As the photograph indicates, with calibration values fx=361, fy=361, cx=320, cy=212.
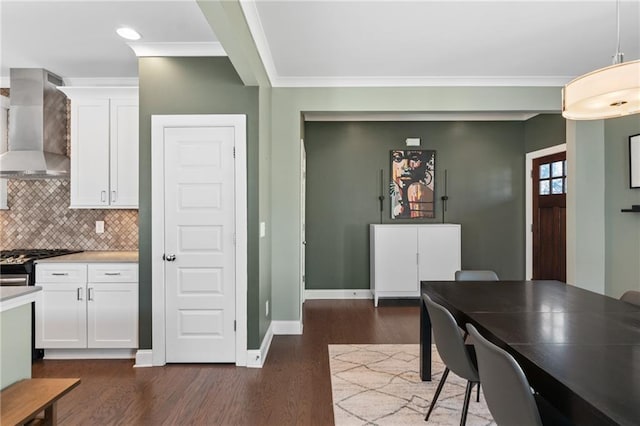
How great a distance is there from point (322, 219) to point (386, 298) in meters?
1.48

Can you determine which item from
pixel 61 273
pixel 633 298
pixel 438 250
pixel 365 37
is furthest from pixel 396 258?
pixel 61 273

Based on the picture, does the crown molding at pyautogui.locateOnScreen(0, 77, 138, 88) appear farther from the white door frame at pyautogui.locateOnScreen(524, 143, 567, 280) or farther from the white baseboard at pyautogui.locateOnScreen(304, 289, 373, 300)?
the white door frame at pyautogui.locateOnScreen(524, 143, 567, 280)

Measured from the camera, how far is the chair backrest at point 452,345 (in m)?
1.81

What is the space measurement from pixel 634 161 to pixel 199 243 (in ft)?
13.5

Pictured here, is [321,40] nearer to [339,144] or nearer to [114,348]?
[339,144]

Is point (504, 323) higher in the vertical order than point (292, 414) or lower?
higher

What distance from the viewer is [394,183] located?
534cm

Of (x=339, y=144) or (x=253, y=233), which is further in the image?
(x=339, y=144)

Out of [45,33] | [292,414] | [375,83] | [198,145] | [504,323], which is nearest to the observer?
[504,323]

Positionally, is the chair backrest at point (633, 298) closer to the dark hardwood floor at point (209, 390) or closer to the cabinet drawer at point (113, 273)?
the dark hardwood floor at point (209, 390)

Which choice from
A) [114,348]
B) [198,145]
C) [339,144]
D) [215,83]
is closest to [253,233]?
[198,145]

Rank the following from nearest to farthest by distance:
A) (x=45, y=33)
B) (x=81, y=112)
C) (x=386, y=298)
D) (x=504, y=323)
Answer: (x=504, y=323), (x=45, y=33), (x=81, y=112), (x=386, y=298)

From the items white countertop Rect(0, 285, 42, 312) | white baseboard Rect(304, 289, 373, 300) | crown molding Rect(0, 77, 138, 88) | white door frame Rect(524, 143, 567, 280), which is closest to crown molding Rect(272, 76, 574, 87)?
crown molding Rect(0, 77, 138, 88)

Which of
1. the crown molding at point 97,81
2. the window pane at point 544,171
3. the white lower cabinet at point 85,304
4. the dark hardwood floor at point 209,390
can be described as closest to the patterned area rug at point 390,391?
the dark hardwood floor at point 209,390
